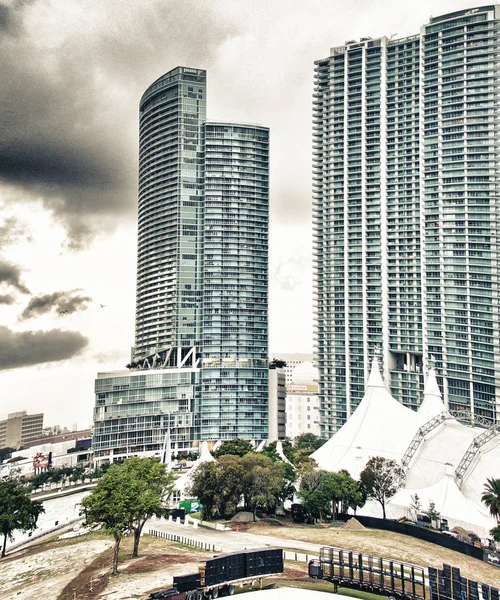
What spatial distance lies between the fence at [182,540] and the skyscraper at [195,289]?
292 ft

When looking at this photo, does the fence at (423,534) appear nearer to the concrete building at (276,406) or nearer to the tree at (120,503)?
the tree at (120,503)

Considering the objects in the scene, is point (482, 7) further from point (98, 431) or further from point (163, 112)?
point (98, 431)

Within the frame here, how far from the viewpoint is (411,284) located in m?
143

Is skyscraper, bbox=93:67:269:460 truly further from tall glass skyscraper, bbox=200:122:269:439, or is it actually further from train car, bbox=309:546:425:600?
train car, bbox=309:546:425:600

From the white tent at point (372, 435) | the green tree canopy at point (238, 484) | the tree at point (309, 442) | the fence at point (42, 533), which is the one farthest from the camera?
the tree at point (309, 442)

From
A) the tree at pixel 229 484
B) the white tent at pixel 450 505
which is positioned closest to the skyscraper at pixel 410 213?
the white tent at pixel 450 505

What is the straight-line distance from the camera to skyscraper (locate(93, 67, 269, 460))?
154 m

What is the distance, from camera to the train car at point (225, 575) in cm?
4003

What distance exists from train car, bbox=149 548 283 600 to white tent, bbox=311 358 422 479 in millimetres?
37733

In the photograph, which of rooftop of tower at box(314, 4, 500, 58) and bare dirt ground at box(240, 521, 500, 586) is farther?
rooftop of tower at box(314, 4, 500, 58)

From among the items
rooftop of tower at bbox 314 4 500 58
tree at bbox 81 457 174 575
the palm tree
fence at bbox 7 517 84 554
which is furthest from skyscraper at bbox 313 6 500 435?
tree at bbox 81 457 174 575

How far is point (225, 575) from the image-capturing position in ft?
137

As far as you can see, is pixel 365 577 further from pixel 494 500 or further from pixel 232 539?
pixel 494 500

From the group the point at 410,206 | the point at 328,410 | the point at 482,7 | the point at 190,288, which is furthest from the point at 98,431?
the point at 482,7
